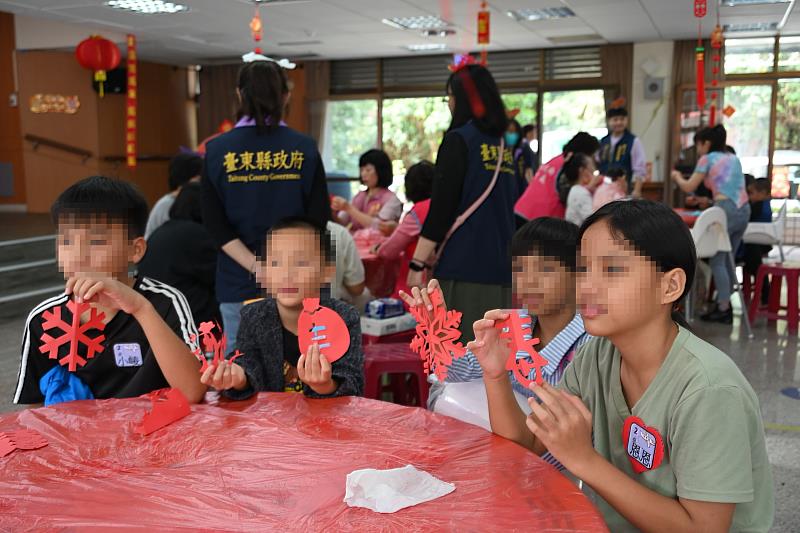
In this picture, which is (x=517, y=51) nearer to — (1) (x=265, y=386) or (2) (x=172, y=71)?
(2) (x=172, y=71)

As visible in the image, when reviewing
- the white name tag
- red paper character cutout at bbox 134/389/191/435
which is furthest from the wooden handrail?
red paper character cutout at bbox 134/389/191/435

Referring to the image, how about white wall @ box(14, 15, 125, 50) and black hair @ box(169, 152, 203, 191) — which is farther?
white wall @ box(14, 15, 125, 50)

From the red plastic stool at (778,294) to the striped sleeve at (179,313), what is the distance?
4.67 metres

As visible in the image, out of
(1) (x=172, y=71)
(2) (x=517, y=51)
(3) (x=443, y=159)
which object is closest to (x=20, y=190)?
(1) (x=172, y=71)

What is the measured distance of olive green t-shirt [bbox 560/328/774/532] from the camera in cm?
108

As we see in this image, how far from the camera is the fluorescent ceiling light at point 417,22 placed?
8.00 m

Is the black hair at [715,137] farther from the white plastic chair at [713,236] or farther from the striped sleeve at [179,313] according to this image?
the striped sleeve at [179,313]

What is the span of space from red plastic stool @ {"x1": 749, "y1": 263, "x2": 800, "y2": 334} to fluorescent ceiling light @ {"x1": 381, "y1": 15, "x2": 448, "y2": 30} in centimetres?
453

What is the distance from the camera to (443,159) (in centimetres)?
261

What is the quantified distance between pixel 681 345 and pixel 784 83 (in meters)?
9.71

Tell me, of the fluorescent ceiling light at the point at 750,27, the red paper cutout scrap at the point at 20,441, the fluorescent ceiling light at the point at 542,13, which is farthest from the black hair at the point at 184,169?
the fluorescent ceiling light at the point at 750,27

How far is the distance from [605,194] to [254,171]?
289cm

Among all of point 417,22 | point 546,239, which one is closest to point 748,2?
point 417,22

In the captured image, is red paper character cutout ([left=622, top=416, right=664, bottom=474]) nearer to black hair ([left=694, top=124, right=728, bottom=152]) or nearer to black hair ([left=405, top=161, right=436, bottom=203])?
black hair ([left=405, top=161, right=436, bottom=203])
